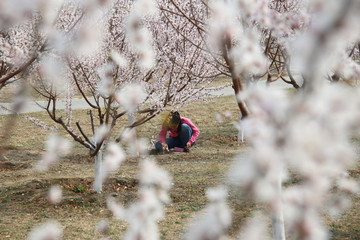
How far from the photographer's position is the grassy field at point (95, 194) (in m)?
5.73

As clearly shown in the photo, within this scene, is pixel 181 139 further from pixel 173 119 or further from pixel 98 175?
pixel 98 175

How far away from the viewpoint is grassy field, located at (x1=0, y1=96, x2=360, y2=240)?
18.8ft

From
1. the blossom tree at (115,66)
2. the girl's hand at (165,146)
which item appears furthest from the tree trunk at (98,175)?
the girl's hand at (165,146)

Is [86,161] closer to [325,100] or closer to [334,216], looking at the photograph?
[334,216]

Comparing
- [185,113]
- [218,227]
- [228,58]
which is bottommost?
[185,113]

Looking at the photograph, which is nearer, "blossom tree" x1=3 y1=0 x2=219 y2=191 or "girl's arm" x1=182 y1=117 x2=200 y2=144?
"blossom tree" x1=3 y1=0 x2=219 y2=191

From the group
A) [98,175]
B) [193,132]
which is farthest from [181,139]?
[98,175]

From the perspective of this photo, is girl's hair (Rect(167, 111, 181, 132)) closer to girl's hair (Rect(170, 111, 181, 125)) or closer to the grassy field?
girl's hair (Rect(170, 111, 181, 125))

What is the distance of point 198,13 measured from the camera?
26.4 feet

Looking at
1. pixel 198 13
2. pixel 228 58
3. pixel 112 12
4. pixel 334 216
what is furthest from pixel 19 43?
pixel 228 58

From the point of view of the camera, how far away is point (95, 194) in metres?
7.06

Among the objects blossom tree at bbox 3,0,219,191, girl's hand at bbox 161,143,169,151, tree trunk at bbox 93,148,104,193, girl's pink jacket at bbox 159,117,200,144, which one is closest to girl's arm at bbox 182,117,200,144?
girl's pink jacket at bbox 159,117,200,144

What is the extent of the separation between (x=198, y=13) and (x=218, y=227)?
7167 millimetres

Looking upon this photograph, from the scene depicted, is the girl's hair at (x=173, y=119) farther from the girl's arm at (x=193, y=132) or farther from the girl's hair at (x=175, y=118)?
the girl's arm at (x=193, y=132)
